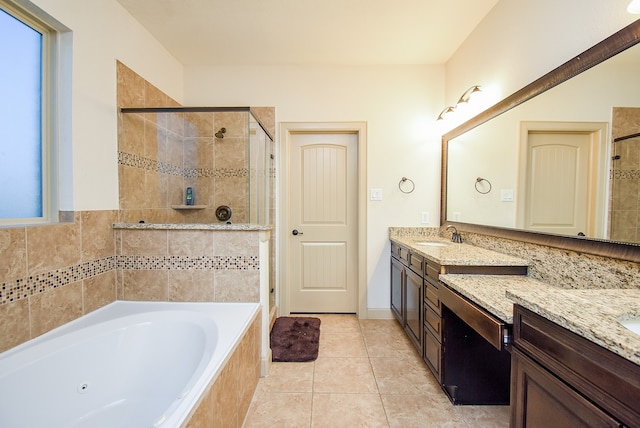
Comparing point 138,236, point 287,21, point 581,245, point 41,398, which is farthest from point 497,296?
point 287,21

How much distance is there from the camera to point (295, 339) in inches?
88.5

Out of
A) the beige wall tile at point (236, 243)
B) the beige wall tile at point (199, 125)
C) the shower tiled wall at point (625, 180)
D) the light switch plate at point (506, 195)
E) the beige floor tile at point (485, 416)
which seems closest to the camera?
the shower tiled wall at point (625, 180)

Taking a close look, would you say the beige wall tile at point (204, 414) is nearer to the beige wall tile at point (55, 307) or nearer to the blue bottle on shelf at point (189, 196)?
the beige wall tile at point (55, 307)

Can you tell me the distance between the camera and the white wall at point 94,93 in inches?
57.6

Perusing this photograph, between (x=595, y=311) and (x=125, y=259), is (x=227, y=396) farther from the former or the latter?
(x=595, y=311)

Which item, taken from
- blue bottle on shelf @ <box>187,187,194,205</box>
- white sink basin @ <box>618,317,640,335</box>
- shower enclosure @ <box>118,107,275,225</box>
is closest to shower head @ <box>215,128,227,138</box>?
shower enclosure @ <box>118,107,275,225</box>

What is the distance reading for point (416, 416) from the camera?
1460 mm

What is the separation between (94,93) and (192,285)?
1.37 m

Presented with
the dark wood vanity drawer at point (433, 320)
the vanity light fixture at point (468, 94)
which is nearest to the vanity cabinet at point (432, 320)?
the dark wood vanity drawer at point (433, 320)

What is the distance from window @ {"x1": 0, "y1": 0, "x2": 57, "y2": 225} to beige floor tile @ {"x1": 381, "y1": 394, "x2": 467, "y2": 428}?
2.25 meters

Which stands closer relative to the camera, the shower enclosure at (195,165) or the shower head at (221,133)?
the shower enclosure at (195,165)

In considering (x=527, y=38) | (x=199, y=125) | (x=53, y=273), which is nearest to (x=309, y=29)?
(x=199, y=125)

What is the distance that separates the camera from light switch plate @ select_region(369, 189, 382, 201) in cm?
266

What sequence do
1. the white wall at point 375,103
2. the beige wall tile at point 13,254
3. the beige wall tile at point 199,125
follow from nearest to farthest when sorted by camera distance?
the beige wall tile at point 13,254 < the beige wall tile at point 199,125 < the white wall at point 375,103
